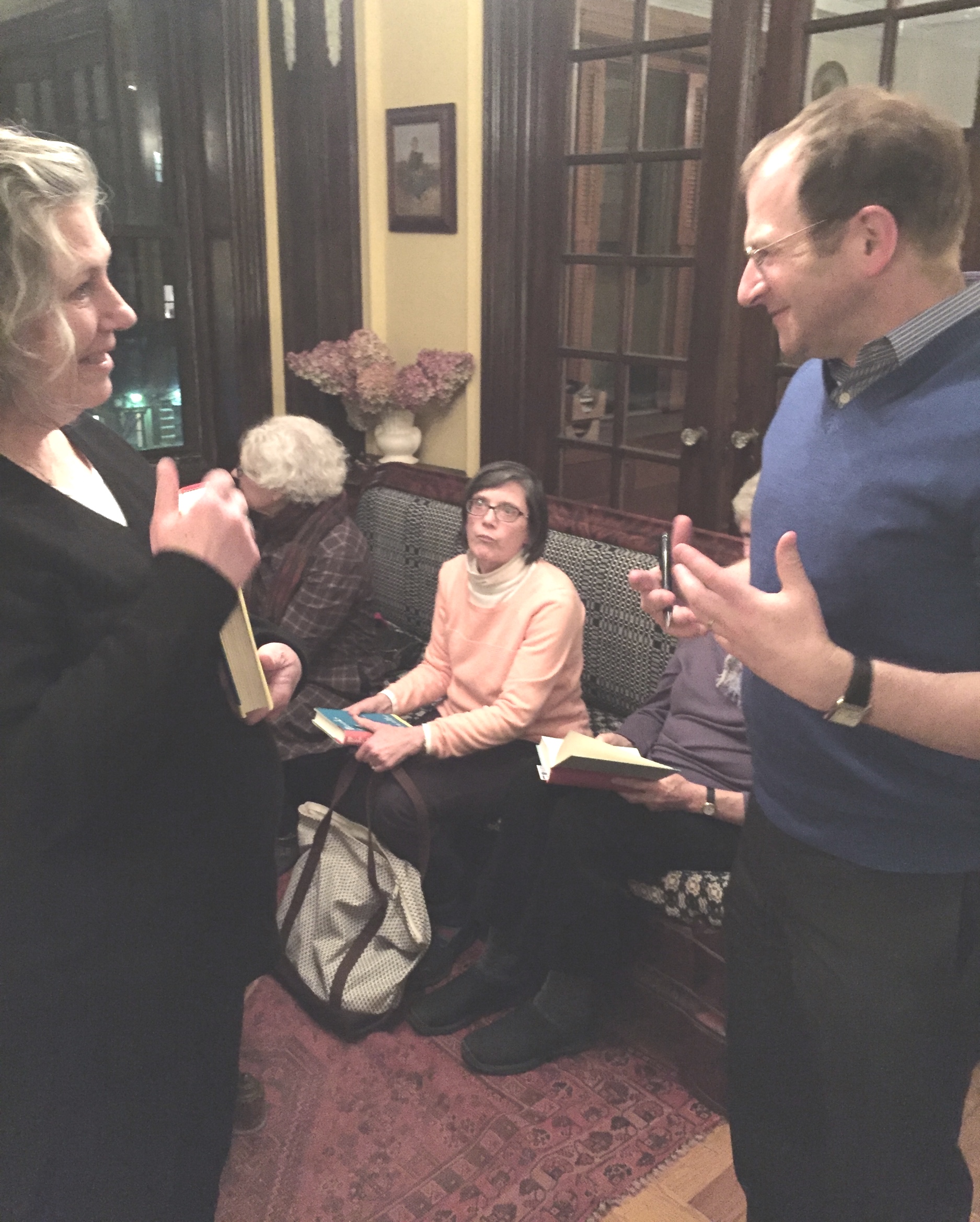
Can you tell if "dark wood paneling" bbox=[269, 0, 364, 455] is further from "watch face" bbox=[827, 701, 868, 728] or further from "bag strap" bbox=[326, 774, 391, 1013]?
A: "watch face" bbox=[827, 701, 868, 728]

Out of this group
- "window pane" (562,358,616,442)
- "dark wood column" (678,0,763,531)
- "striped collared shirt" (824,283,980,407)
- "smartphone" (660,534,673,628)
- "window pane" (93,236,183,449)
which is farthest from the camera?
"window pane" (93,236,183,449)

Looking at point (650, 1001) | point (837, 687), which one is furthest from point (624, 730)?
point (837, 687)

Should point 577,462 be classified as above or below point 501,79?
below

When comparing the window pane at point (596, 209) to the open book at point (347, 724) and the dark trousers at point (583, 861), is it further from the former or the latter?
the dark trousers at point (583, 861)

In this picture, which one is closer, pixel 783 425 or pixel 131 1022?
pixel 131 1022

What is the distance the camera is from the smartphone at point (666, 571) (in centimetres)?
136

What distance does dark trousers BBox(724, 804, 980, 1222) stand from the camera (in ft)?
3.74

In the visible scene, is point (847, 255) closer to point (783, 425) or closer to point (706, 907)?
point (783, 425)

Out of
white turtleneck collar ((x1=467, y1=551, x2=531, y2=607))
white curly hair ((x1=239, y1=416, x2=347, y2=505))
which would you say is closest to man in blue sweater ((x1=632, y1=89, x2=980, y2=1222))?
white turtleneck collar ((x1=467, y1=551, x2=531, y2=607))

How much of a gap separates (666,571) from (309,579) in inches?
50.9

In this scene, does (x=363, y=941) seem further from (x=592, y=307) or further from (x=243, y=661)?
(x=592, y=307)

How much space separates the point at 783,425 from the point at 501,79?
6.78ft

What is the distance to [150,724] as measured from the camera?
3.12 feet

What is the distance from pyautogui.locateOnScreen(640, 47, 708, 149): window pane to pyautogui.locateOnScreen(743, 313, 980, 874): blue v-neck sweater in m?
1.62
